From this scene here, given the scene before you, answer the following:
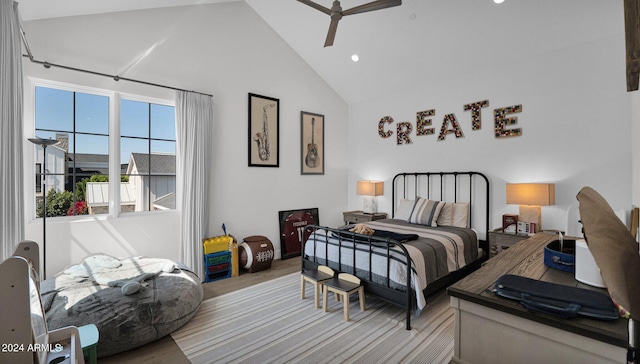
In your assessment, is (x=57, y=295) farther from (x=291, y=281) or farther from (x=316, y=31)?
(x=316, y=31)

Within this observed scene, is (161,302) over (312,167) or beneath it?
beneath

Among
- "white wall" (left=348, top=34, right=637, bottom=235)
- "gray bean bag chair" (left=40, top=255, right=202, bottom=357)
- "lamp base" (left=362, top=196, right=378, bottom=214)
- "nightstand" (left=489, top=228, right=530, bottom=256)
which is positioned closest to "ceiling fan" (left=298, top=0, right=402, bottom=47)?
"white wall" (left=348, top=34, right=637, bottom=235)

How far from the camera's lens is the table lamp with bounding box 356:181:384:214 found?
5121mm

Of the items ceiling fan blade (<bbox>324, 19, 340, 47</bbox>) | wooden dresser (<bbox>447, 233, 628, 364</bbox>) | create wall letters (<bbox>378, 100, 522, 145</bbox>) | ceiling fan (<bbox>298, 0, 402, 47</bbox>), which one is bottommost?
wooden dresser (<bbox>447, 233, 628, 364</bbox>)

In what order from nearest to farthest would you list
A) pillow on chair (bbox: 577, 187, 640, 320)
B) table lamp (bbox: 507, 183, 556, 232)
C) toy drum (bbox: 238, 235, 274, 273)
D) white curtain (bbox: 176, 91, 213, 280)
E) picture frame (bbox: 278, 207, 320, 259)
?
pillow on chair (bbox: 577, 187, 640, 320)
table lamp (bbox: 507, 183, 556, 232)
white curtain (bbox: 176, 91, 213, 280)
toy drum (bbox: 238, 235, 274, 273)
picture frame (bbox: 278, 207, 320, 259)

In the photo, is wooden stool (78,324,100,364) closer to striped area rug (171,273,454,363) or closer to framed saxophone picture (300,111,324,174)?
striped area rug (171,273,454,363)

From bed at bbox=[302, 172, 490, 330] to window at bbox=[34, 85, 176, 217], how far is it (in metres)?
2.19

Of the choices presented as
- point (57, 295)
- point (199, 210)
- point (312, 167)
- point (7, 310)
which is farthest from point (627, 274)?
point (312, 167)

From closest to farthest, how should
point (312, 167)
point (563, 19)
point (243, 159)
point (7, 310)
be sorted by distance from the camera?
point (7, 310), point (563, 19), point (243, 159), point (312, 167)

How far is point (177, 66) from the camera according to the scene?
3746 mm

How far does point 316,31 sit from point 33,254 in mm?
4295

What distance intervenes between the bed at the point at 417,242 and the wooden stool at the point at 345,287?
0.12 meters

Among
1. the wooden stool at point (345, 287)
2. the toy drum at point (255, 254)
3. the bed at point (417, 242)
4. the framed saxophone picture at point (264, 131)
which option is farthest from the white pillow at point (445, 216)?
the framed saxophone picture at point (264, 131)

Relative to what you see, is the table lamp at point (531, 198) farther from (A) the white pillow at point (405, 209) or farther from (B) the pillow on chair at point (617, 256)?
(B) the pillow on chair at point (617, 256)
